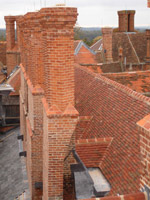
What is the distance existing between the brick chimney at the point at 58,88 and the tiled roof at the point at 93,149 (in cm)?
64

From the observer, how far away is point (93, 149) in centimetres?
785

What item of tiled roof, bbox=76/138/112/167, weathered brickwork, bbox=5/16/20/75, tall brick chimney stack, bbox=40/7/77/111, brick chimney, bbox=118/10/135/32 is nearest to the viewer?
tall brick chimney stack, bbox=40/7/77/111

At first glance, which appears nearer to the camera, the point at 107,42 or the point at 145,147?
the point at 145,147

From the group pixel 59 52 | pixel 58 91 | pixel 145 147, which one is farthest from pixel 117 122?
pixel 145 147

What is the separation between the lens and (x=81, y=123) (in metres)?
9.52

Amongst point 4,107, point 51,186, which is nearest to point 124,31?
point 4,107

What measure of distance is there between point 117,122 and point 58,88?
2.17 m

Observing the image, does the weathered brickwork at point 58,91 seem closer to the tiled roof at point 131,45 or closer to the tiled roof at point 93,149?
the tiled roof at point 93,149

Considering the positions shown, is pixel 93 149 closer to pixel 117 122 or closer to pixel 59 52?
pixel 117 122

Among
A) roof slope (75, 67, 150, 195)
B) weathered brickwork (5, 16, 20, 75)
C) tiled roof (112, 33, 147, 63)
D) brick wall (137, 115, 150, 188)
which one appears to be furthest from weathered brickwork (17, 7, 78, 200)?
tiled roof (112, 33, 147, 63)

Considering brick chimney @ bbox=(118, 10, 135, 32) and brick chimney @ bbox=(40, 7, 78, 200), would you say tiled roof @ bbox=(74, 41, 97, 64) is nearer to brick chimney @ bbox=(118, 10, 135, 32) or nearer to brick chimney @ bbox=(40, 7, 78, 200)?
brick chimney @ bbox=(118, 10, 135, 32)

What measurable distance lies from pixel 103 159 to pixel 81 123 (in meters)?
2.09

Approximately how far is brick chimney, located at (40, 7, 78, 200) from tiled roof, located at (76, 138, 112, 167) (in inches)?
25.2

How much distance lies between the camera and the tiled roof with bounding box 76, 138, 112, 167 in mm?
7700
